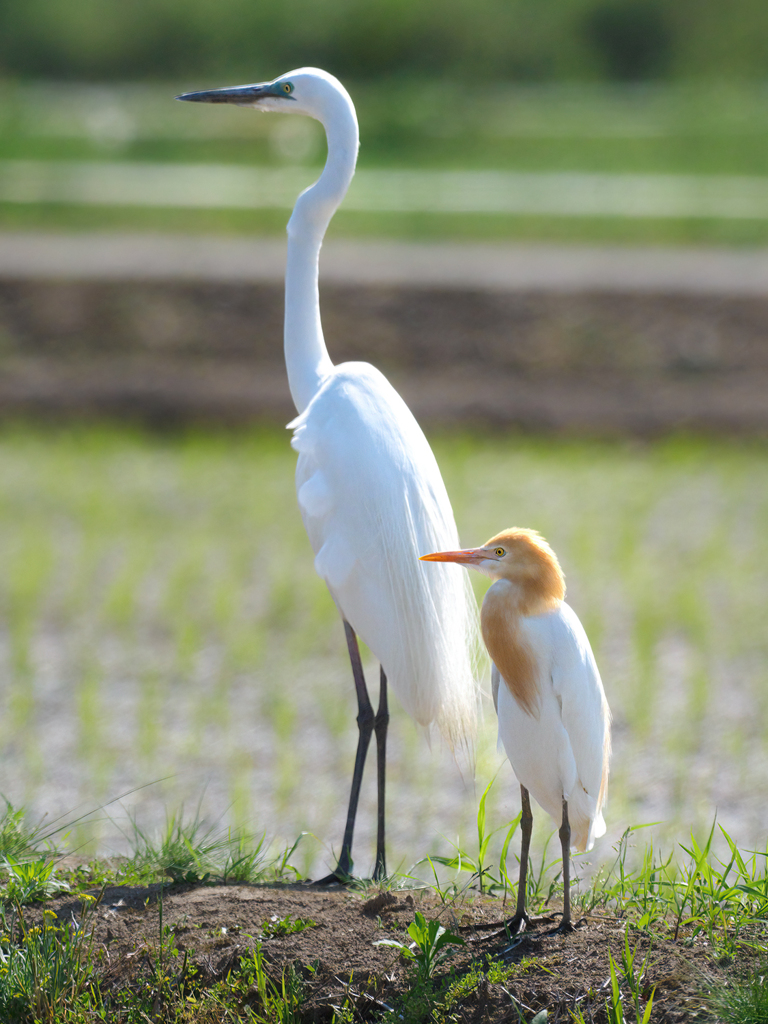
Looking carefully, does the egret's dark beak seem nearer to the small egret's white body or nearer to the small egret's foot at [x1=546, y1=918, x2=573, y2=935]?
the small egret's white body

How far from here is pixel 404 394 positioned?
32.1 ft

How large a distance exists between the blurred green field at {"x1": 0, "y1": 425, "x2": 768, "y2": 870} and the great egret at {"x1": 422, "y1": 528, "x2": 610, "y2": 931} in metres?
1.08

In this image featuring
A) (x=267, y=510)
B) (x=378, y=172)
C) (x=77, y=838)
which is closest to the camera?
(x=77, y=838)

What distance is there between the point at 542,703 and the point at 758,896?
60cm

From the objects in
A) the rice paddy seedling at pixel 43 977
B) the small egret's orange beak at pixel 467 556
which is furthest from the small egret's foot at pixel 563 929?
the rice paddy seedling at pixel 43 977

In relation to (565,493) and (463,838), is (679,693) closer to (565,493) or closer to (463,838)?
(463,838)

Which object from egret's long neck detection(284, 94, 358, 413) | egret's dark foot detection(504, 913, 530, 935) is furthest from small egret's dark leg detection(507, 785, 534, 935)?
egret's long neck detection(284, 94, 358, 413)

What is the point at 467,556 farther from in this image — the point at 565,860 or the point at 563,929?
the point at 563,929

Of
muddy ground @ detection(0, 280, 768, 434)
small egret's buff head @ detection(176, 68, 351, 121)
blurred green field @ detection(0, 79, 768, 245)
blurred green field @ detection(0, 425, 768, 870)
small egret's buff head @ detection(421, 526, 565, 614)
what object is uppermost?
blurred green field @ detection(0, 79, 768, 245)

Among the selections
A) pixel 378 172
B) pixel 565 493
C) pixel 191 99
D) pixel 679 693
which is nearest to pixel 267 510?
pixel 565 493

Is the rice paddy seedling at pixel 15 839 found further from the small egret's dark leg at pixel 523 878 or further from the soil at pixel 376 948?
the small egret's dark leg at pixel 523 878

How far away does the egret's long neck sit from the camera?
2.80 meters

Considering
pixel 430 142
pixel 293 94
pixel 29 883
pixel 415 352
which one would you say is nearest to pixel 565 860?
pixel 29 883

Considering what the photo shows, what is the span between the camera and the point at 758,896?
230cm
